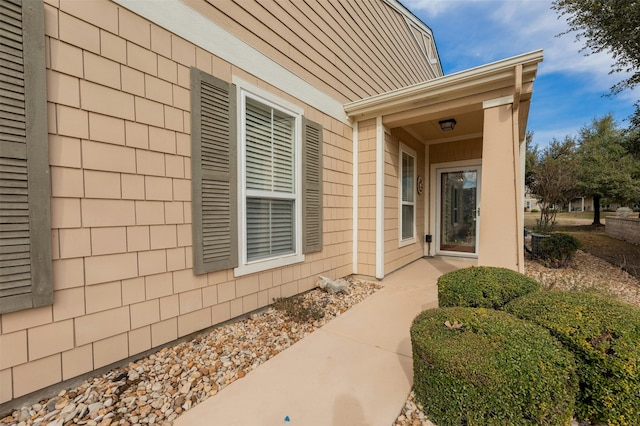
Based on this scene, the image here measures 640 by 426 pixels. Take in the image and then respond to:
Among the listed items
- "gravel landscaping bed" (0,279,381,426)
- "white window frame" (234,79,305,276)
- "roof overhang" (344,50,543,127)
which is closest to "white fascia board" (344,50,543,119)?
"roof overhang" (344,50,543,127)

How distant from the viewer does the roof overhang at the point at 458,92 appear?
3.05 meters

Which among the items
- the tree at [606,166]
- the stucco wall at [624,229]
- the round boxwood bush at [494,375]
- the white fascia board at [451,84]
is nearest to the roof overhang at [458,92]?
the white fascia board at [451,84]

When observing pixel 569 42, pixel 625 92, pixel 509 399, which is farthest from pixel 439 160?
pixel 509 399

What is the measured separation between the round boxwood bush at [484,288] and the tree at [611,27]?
497 centimetres

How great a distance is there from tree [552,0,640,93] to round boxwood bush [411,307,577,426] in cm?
577

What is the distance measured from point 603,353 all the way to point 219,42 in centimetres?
374

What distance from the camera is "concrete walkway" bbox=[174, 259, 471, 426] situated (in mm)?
1650

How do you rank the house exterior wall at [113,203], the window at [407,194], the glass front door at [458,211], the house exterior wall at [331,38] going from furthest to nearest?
the glass front door at [458,211], the window at [407,194], the house exterior wall at [331,38], the house exterior wall at [113,203]

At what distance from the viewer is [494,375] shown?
1.38 metres

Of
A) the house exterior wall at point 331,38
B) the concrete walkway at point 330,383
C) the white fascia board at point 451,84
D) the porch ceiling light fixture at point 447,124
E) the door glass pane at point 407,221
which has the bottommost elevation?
the concrete walkway at point 330,383

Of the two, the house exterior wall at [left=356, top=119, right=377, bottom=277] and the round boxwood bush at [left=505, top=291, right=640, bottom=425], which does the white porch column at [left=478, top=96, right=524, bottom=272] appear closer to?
the round boxwood bush at [left=505, top=291, right=640, bottom=425]

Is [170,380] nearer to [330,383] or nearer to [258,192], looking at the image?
[330,383]

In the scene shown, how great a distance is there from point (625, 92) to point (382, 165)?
18.7 feet

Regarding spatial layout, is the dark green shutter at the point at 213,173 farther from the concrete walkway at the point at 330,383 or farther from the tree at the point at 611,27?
the tree at the point at 611,27
